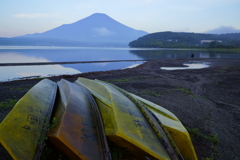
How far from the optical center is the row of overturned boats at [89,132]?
2.86 metres

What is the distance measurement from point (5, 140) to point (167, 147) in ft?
9.11

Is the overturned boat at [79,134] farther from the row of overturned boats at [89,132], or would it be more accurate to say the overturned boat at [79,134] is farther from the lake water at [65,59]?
the lake water at [65,59]

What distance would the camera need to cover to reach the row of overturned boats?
2.86m

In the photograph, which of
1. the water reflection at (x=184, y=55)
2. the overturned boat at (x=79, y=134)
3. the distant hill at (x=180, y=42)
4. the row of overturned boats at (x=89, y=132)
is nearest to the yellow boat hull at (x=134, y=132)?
the row of overturned boats at (x=89, y=132)

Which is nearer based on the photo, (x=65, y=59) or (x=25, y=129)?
(x=25, y=129)

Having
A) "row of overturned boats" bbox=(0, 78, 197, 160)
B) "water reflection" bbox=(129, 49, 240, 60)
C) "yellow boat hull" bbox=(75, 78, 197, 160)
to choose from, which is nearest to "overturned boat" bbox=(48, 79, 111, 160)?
"row of overturned boats" bbox=(0, 78, 197, 160)

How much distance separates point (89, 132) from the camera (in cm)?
327

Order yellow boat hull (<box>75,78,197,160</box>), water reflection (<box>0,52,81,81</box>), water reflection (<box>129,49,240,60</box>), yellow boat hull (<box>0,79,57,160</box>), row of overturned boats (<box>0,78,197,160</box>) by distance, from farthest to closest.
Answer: water reflection (<box>129,49,240,60</box>)
water reflection (<box>0,52,81,81</box>)
yellow boat hull (<box>75,78,197,160</box>)
row of overturned boats (<box>0,78,197,160</box>)
yellow boat hull (<box>0,79,57,160</box>)

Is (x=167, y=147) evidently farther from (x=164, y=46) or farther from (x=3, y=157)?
(x=164, y=46)

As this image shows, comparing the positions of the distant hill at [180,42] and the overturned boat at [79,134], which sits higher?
the distant hill at [180,42]

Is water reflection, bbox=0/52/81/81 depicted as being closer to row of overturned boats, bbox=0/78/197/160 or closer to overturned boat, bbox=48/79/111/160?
row of overturned boats, bbox=0/78/197/160

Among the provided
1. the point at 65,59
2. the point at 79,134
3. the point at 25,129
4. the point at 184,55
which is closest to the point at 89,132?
the point at 79,134

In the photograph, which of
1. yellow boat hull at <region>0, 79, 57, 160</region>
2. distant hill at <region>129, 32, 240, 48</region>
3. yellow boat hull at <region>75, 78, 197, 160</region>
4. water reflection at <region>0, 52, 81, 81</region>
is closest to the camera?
Result: yellow boat hull at <region>0, 79, 57, 160</region>

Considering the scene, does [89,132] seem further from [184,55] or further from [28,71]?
[184,55]
